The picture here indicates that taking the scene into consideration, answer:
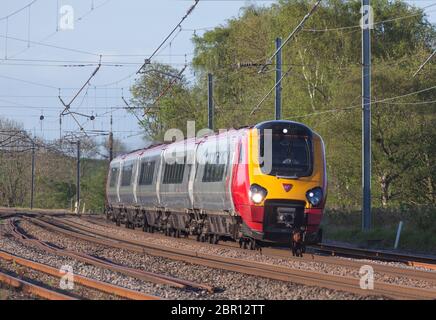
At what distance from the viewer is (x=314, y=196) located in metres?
19.8

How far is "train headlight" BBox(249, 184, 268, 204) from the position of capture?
19.4m

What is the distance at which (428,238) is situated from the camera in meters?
24.7

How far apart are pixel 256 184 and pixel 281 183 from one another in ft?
1.84

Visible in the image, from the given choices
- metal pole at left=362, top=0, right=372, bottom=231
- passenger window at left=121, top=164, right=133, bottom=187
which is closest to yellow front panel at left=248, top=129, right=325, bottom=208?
metal pole at left=362, top=0, right=372, bottom=231

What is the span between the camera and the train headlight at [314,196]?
1975cm

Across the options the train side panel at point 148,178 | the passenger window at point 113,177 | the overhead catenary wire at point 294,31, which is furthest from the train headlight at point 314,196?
the passenger window at point 113,177

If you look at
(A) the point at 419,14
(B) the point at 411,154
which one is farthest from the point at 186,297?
(A) the point at 419,14

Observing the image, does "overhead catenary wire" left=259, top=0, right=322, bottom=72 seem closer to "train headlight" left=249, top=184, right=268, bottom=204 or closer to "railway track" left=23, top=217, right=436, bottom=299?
"train headlight" left=249, top=184, right=268, bottom=204

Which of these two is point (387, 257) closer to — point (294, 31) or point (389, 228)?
point (294, 31)

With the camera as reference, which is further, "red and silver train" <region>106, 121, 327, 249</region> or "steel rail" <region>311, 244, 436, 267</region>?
"steel rail" <region>311, 244, 436, 267</region>

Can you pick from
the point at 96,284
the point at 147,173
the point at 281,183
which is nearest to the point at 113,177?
the point at 147,173

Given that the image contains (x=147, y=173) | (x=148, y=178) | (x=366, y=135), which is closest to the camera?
(x=366, y=135)

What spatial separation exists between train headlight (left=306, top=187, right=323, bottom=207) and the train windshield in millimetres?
407

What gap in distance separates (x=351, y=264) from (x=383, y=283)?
417 cm
